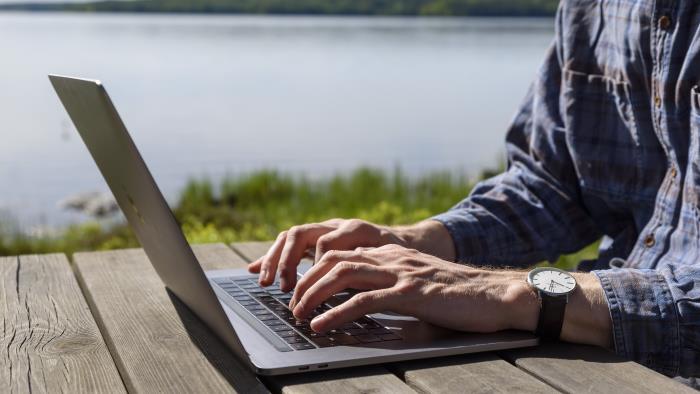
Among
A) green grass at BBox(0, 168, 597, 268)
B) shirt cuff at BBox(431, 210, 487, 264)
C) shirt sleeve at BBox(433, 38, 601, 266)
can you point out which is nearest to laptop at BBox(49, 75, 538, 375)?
shirt cuff at BBox(431, 210, 487, 264)

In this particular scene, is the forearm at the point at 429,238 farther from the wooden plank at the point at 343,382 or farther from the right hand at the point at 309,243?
the wooden plank at the point at 343,382

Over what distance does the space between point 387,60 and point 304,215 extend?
86.0ft

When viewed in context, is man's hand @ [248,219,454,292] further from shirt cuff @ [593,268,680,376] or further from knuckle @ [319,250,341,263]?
shirt cuff @ [593,268,680,376]

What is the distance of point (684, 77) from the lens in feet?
5.53

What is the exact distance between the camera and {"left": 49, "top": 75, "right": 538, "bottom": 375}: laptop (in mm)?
1122

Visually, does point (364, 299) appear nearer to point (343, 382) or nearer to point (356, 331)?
point (356, 331)

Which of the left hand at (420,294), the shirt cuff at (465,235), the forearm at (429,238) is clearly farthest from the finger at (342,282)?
the shirt cuff at (465,235)

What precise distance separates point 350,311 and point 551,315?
10.9 inches

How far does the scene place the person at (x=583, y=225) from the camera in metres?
1.27

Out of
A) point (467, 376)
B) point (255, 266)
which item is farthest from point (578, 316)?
point (255, 266)

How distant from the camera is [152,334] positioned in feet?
4.23

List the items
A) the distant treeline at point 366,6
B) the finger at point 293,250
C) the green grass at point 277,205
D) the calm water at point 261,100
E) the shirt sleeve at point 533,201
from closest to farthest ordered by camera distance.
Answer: the finger at point 293,250 < the shirt sleeve at point 533,201 < the green grass at point 277,205 < the calm water at point 261,100 < the distant treeline at point 366,6

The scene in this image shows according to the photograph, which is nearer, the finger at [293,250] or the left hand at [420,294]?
the left hand at [420,294]

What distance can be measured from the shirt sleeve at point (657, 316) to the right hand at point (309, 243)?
0.40 meters
